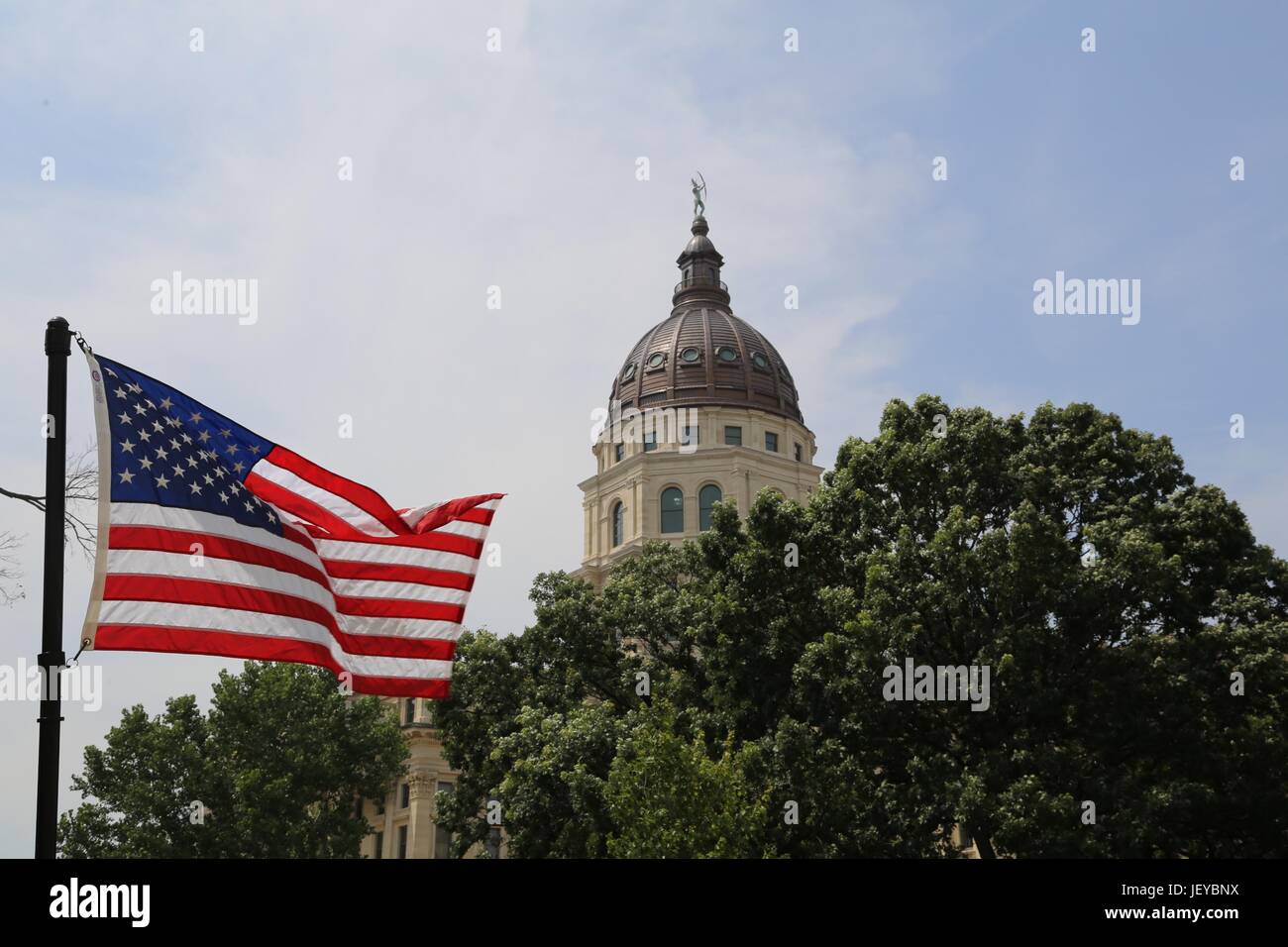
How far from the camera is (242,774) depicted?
182 feet

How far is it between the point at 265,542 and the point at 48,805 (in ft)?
12.9

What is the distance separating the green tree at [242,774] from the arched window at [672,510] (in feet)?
85.7

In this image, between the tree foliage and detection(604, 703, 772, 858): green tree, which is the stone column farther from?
detection(604, 703, 772, 858): green tree

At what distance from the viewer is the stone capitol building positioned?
7650 cm

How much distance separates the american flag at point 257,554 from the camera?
448 inches

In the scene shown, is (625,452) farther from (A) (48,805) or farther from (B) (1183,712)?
(A) (48,805)

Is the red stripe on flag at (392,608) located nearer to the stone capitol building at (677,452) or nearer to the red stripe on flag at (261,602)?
the red stripe on flag at (261,602)

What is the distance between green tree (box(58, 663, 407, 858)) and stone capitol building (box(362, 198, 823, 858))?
13851 millimetres

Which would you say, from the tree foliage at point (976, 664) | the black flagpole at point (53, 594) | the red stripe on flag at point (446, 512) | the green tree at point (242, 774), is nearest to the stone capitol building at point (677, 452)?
the green tree at point (242, 774)

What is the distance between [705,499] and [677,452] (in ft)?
11.9

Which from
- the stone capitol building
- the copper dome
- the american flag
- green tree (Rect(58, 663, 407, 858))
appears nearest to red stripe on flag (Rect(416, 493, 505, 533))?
the american flag

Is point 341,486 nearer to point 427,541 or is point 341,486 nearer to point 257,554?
point 427,541

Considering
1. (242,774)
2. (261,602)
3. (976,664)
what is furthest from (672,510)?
(261,602)
